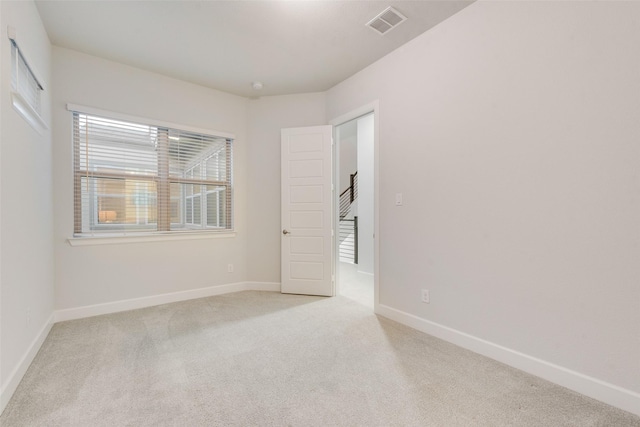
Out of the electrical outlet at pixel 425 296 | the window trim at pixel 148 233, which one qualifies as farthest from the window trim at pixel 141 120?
the electrical outlet at pixel 425 296

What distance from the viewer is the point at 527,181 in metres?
1.97

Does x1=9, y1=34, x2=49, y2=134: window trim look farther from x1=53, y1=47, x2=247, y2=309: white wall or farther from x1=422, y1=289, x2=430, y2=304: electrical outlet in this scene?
x1=422, y1=289, x2=430, y2=304: electrical outlet

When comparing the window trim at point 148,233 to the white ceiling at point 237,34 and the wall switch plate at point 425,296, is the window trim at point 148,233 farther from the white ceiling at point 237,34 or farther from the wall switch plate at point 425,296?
the wall switch plate at point 425,296

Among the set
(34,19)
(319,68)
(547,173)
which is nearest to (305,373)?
(547,173)

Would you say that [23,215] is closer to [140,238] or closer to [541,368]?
[140,238]

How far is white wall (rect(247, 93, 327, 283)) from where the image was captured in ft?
13.2

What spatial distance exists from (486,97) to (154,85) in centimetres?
354

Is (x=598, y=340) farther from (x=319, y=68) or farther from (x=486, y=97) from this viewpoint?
(x=319, y=68)

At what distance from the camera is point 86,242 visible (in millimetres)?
2955

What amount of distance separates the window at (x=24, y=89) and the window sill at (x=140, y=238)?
114 centimetres

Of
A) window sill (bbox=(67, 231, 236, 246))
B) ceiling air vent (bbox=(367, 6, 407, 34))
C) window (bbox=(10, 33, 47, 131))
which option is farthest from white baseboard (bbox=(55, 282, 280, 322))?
ceiling air vent (bbox=(367, 6, 407, 34))

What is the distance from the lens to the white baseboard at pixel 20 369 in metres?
1.60

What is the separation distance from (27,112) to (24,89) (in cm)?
19

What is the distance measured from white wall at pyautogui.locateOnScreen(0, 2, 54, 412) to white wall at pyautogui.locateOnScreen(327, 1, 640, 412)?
2.94 m
